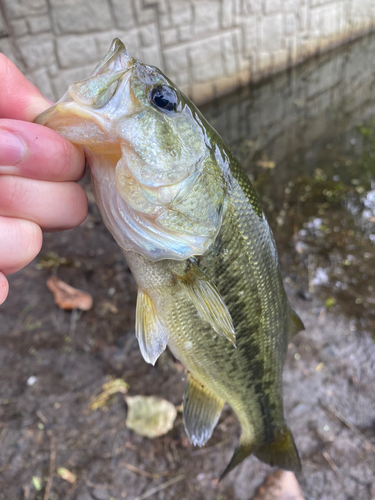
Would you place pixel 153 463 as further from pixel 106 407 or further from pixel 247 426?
pixel 247 426

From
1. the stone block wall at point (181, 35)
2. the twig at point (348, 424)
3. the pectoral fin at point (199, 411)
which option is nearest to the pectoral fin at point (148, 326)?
the pectoral fin at point (199, 411)

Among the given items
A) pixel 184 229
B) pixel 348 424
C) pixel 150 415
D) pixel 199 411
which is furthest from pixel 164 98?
pixel 348 424

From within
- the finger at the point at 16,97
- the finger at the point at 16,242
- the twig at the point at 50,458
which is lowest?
the twig at the point at 50,458

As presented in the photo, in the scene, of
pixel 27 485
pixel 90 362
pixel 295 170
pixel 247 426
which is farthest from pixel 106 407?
pixel 295 170

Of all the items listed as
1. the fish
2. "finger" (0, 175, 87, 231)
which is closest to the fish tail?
the fish

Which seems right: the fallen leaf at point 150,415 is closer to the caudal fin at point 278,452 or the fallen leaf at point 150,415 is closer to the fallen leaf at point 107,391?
the fallen leaf at point 107,391

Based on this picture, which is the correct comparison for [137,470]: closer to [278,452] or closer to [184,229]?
[278,452]
